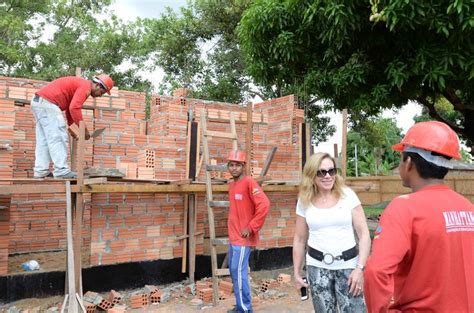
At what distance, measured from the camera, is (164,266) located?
23.0ft

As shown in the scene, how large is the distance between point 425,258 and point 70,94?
4.79 meters

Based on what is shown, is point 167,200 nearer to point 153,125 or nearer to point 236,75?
point 153,125

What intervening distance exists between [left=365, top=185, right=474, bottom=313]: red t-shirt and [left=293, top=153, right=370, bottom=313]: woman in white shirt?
1.25 meters

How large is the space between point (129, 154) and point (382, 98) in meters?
3.88

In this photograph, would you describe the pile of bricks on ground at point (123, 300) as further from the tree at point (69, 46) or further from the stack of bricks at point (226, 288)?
the tree at point (69, 46)

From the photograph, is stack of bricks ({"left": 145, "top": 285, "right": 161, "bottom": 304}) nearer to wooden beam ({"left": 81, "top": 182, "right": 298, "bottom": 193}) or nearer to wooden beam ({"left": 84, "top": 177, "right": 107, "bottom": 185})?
wooden beam ({"left": 81, "top": 182, "right": 298, "bottom": 193})

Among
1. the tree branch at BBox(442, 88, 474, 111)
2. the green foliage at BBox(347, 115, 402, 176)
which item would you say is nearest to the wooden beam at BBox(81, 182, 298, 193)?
the tree branch at BBox(442, 88, 474, 111)

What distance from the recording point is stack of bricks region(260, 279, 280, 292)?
685cm

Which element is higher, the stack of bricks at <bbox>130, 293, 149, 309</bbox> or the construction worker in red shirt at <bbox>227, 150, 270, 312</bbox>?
the construction worker in red shirt at <bbox>227, 150, 270, 312</bbox>

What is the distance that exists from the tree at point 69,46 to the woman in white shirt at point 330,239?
14.5 metres

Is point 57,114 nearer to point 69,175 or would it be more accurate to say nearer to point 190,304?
point 69,175

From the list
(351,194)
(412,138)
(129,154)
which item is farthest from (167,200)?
(412,138)

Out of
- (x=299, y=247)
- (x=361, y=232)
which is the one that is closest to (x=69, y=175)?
(x=299, y=247)

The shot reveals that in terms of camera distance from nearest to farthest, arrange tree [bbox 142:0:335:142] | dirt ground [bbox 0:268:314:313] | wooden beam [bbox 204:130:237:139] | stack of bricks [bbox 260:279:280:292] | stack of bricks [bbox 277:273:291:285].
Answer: dirt ground [bbox 0:268:314:313] < wooden beam [bbox 204:130:237:139] < stack of bricks [bbox 260:279:280:292] < stack of bricks [bbox 277:273:291:285] < tree [bbox 142:0:335:142]
